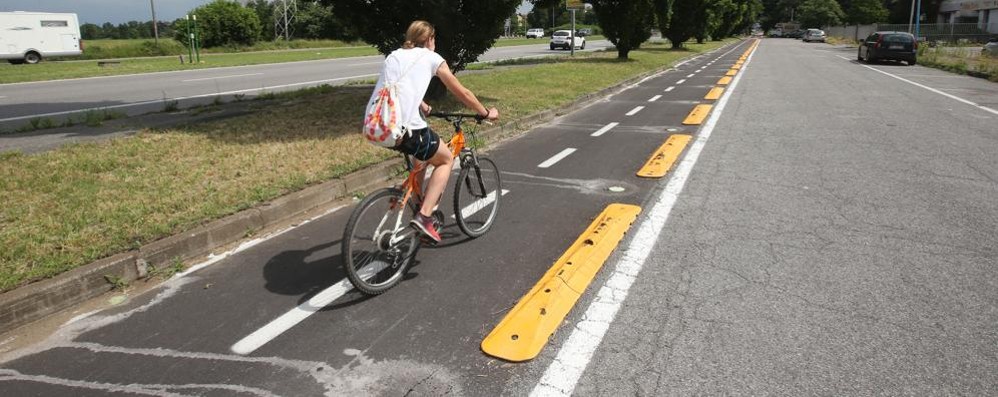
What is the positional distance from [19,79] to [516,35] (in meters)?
82.2

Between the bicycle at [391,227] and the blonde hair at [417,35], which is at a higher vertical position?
the blonde hair at [417,35]

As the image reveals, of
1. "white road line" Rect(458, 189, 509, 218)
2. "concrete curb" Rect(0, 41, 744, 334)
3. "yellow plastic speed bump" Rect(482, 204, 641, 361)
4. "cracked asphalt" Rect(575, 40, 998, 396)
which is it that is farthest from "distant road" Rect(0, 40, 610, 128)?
"cracked asphalt" Rect(575, 40, 998, 396)

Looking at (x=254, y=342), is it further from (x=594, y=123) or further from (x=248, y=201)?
(x=594, y=123)

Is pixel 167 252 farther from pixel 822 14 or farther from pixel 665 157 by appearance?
pixel 822 14

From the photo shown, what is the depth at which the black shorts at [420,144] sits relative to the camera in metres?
3.90

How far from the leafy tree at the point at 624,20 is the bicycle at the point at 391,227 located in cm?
2367

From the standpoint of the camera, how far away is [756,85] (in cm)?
1728

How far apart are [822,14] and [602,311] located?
390 ft

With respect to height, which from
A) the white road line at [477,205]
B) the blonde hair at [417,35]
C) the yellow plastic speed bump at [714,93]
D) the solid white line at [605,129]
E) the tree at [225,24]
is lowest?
the white road line at [477,205]

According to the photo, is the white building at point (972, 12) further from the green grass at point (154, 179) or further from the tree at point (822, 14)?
the green grass at point (154, 179)

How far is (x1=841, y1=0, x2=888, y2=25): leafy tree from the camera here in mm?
87312

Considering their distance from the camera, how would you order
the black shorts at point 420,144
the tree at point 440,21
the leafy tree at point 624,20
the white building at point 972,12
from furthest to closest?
the white building at point 972,12 < the leafy tree at point 624,20 < the tree at point 440,21 < the black shorts at point 420,144

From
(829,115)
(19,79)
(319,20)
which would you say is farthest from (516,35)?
(829,115)

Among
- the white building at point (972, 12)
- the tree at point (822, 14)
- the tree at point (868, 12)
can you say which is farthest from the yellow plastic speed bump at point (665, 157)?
the tree at point (822, 14)
